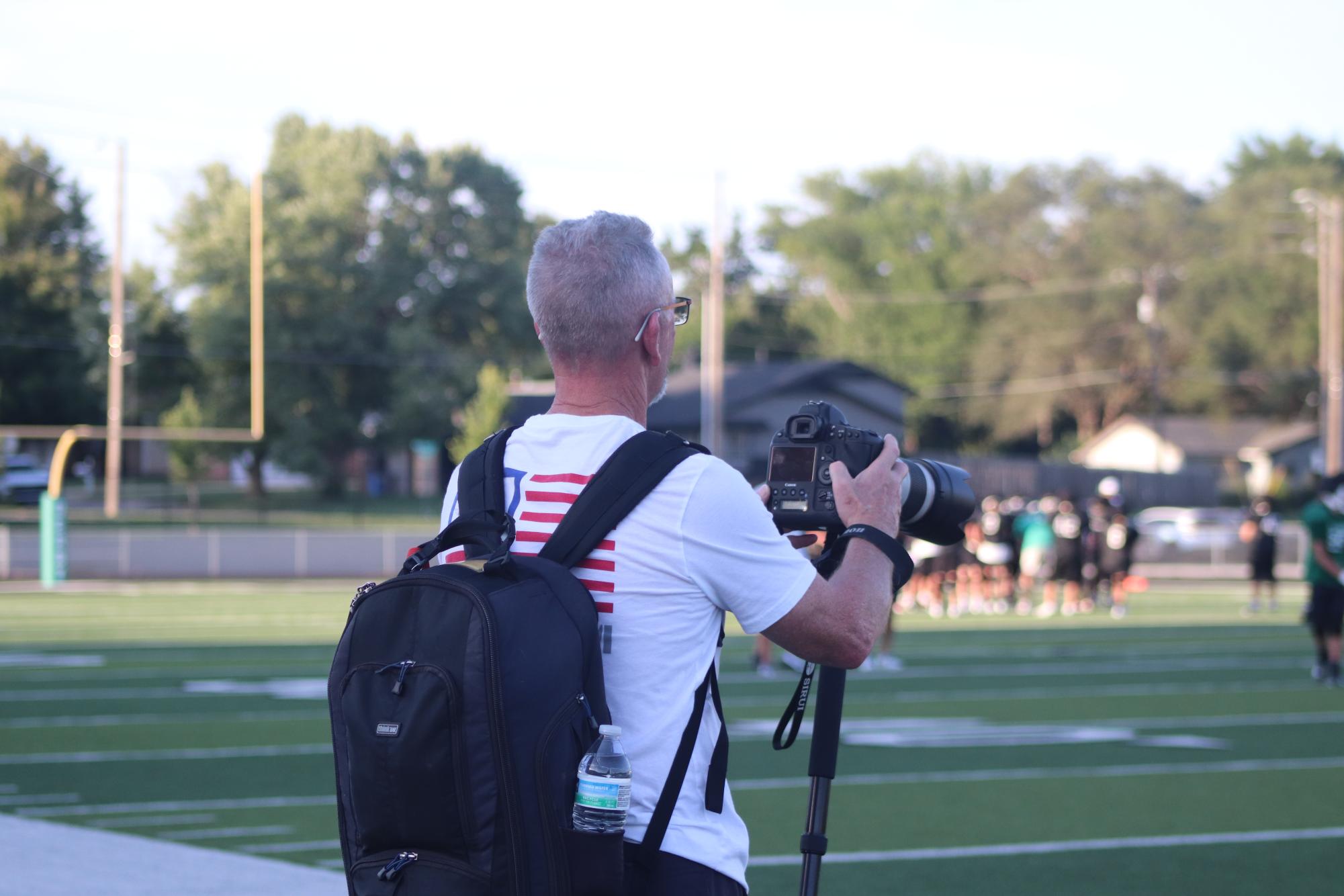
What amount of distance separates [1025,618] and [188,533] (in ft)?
57.4

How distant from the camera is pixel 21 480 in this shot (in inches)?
1582

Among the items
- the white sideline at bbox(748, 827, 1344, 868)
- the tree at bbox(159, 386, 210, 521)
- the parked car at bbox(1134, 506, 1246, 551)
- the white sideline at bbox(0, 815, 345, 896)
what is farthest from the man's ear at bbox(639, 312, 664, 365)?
the parked car at bbox(1134, 506, 1246, 551)

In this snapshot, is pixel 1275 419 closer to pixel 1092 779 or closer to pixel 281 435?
pixel 281 435

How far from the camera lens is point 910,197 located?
93.1 metres

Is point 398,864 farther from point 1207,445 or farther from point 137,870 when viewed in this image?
point 1207,445

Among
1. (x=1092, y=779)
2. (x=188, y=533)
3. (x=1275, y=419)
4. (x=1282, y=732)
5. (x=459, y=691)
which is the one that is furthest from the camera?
(x=1275, y=419)

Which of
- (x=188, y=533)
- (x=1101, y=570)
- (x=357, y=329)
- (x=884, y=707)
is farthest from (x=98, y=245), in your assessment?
(x=884, y=707)

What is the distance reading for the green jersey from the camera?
13.1 metres

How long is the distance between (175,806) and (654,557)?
6375 millimetres

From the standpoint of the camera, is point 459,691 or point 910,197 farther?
point 910,197

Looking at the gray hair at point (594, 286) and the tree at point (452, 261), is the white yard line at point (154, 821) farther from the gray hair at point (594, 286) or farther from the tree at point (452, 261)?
the tree at point (452, 261)

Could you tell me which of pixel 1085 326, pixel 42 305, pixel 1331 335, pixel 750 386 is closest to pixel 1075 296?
pixel 1085 326

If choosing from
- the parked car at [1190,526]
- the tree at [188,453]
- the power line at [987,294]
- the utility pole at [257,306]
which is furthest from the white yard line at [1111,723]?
the power line at [987,294]

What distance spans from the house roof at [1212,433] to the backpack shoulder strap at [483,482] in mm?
74721
